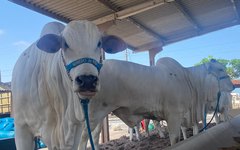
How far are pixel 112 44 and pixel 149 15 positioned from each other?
187 inches

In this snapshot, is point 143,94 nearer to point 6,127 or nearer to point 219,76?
point 219,76

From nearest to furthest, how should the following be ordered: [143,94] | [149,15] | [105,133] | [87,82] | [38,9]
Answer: [87,82], [143,94], [38,9], [105,133], [149,15]

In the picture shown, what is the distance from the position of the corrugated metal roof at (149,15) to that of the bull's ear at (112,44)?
2.58 meters

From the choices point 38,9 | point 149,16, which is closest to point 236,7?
point 149,16

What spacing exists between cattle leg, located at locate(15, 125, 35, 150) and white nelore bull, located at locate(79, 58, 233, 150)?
127cm

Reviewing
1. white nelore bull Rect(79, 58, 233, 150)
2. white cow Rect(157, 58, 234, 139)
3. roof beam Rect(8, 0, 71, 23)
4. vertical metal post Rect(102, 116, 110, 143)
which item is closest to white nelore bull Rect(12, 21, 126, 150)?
white nelore bull Rect(79, 58, 233, 150)

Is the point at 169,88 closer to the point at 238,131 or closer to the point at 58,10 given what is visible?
the point at 238,131

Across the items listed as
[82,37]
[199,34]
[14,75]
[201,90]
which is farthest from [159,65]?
[199,34]

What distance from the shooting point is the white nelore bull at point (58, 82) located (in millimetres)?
1715

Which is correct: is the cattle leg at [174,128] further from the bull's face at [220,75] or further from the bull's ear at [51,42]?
the bull's ear at [51,42]

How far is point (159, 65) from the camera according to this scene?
14.9ft

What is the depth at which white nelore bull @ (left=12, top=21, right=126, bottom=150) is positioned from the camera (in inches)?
67.5

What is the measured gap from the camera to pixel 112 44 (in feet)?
6.87

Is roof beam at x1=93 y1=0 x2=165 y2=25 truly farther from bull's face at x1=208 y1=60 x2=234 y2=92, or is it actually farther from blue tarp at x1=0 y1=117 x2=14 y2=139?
blue tarp at x1=0 y1=117 x2=14 y2=139
